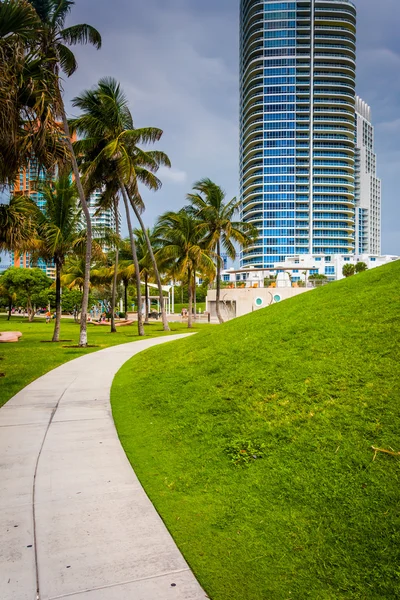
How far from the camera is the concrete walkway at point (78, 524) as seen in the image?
2842 millimetres

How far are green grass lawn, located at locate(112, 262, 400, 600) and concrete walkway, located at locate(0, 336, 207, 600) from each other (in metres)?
0.22

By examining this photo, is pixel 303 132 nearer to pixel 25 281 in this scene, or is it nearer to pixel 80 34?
pixel 25 281

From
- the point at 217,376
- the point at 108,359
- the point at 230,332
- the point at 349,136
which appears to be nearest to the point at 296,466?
the point at 217,376

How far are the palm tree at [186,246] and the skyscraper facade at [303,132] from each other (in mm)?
96061

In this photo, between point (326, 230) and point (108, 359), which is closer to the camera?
point (108, 359)

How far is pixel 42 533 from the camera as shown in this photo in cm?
348

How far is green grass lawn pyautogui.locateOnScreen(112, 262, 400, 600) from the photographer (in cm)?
300

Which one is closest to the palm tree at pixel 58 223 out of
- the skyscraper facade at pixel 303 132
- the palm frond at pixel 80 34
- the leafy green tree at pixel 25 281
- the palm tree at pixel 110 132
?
the palm tree at pixel 110 132

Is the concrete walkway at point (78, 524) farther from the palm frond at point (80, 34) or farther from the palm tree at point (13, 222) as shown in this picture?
the palm frond at point (80, 34)

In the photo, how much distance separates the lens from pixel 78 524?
142 inches

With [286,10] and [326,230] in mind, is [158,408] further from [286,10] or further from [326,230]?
[286,10]

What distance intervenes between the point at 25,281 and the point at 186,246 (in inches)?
1075

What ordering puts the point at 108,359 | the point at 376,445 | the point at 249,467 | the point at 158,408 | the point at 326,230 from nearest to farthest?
1. the point at 376,445
2. the point at 249,467
3. the point at 158,408
4. the point at 108,359
5. the point at 326,230

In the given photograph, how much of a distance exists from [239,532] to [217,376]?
417cm
